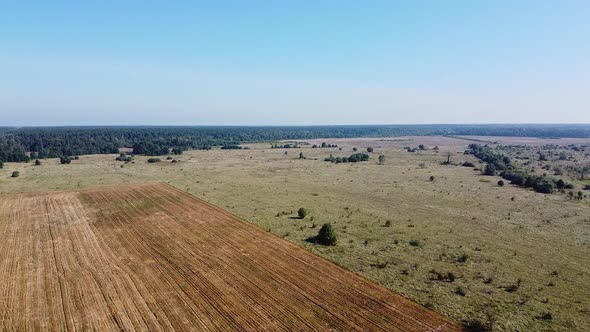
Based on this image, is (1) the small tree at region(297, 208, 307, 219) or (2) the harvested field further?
(1) the small tree at region(297, 208, 307, 219)

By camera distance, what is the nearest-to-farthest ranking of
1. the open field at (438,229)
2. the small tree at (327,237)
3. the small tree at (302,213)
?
the open field at (438,229)
the small tree at (327,237)
the small tree at (302,213)

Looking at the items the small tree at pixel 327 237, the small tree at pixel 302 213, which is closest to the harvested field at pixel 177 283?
the small tree at pixel 327 237

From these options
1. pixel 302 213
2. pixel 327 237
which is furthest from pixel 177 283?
pixel 302 213

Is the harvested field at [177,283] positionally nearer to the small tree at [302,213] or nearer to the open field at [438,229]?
the open field at [438,229]

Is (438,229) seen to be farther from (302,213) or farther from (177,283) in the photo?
(177,283)

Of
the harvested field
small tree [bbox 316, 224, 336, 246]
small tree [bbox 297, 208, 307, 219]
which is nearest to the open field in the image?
small tree [bbox 297, 208, 307, 219]

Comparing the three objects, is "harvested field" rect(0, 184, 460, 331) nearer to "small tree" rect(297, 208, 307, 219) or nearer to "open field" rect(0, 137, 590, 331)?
"open field" rect(0, 137, 590, 331)
